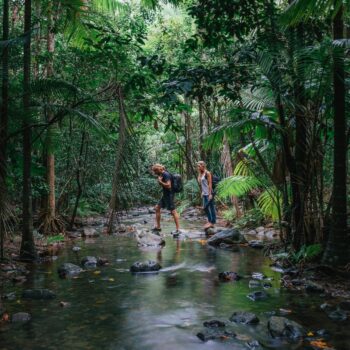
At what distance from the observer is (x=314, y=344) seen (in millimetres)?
3971

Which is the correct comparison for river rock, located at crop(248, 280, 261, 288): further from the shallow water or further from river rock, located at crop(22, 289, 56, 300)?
river rock, located at crop(22, 289, 56, 300)

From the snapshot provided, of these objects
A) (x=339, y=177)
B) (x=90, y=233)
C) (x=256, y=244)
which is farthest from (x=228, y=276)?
(x=90, y=233)

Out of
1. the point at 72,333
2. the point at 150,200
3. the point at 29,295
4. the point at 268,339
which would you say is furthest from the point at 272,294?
the point at 150,200

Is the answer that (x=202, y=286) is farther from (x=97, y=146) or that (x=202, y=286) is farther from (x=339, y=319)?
(x=97, y=146)

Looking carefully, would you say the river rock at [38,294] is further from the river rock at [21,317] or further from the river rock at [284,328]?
the river rock at [284,328]

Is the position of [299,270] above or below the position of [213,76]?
below

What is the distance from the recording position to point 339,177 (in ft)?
19.6

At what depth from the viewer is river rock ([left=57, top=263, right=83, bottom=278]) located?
276 inches

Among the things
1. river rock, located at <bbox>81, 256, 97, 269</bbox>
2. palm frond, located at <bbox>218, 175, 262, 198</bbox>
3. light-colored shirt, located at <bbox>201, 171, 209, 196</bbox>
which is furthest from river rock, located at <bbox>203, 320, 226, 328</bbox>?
light-colored shirt, located at <bbox>201, 171, 209, 196</bbox>

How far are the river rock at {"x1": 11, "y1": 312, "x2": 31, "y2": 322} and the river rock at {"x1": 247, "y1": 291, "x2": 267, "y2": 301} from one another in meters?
2.55

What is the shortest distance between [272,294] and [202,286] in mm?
996

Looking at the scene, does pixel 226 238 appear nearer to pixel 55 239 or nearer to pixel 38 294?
pixel 55 239

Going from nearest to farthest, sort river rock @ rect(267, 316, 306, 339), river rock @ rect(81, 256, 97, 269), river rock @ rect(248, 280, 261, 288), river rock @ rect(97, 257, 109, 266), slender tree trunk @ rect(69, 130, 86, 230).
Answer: river rock @ rect(267, 316, 306, 339) < river rock @ rect(248, 280, 261, 288) < river rock @ rect(81, 256, 97, 269) < river rock @ rect(97, 257, 109, 266) < slender tree trunk @ rect(69, 130, 86, 230)

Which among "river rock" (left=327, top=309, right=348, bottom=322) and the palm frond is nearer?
"river rock" (left=327, top=309, right=348, bottom=322)
